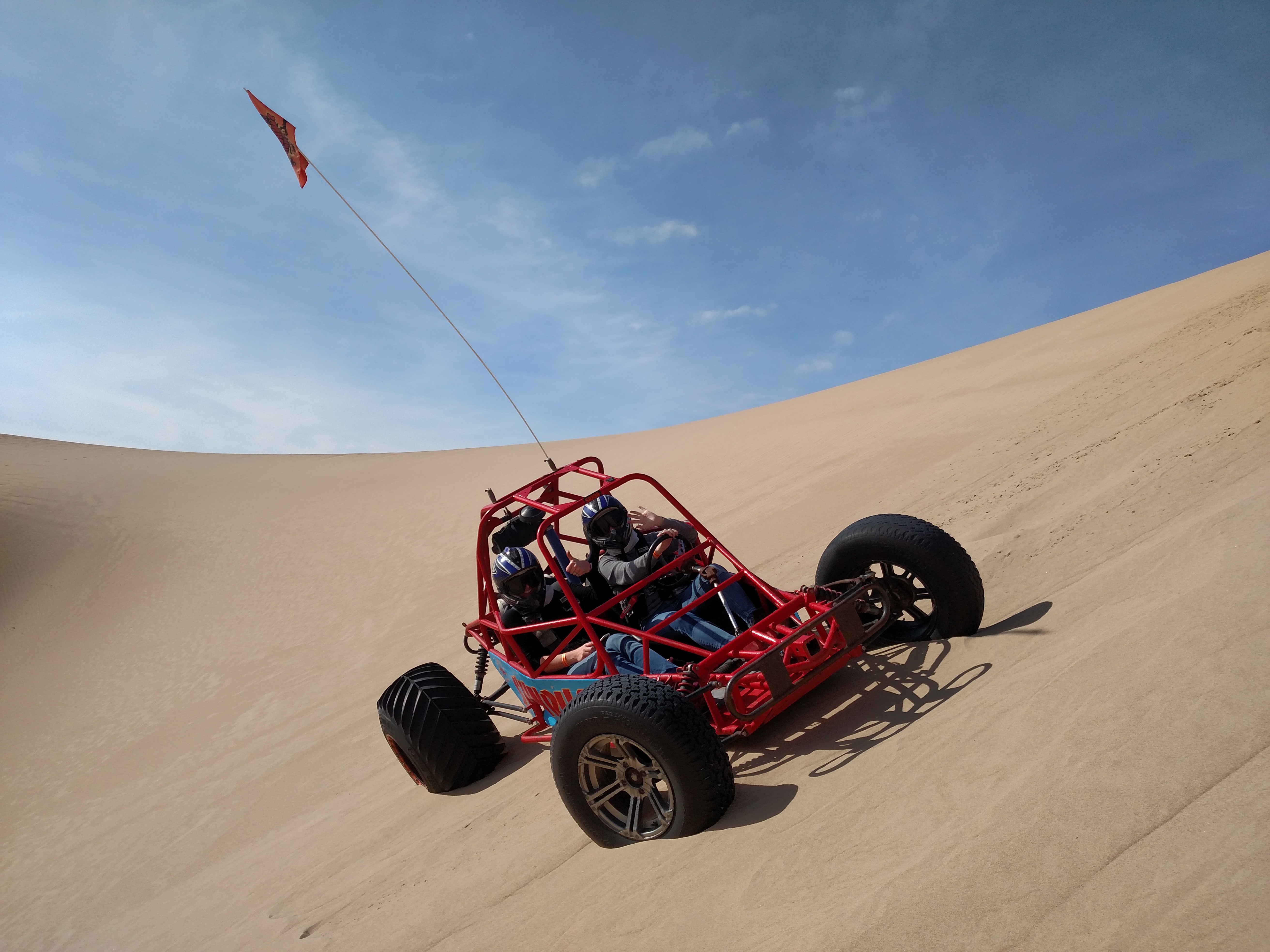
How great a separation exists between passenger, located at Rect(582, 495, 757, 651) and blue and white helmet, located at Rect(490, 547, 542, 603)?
0.45 m

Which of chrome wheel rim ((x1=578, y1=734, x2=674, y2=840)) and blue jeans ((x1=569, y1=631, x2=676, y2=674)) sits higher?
blue jeans ((x1=569, y1=631, x2=676, y2=674))

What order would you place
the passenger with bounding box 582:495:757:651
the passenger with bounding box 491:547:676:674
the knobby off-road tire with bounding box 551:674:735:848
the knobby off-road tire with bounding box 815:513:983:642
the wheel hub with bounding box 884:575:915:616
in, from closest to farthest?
the knobby off-road tire with bounding box 551:674:735:848 → the knobby off-road tire with bounding box 815:513:983:642 → the passenger with bounding box 582:495:757:651 → the wheel hub with bounding box 884:575:915:616 → the passenger with bounding box 491:547:676:674

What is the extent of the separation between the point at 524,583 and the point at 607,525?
0.69 metres

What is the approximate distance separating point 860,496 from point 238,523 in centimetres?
1835

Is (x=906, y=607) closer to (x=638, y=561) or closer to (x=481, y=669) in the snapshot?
(x=638, y=561)

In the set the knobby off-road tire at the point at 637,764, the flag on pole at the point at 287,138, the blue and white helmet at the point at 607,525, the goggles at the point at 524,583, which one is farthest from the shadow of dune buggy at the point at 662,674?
the flag on pole at the point at 287,138

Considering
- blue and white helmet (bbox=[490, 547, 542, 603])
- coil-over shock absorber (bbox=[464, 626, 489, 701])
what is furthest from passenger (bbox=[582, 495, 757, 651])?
coil-over shock absorber (bbox=[464, 626, 489, 701])

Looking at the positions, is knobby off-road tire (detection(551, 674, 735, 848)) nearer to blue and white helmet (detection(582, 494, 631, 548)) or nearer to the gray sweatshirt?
the gray sweatshirt

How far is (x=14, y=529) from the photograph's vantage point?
808 inches

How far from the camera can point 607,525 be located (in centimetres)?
470

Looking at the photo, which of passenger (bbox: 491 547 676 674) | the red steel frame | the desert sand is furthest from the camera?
passenger (bbox: 491 547 676 674)

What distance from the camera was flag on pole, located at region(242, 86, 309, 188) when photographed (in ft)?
21.2

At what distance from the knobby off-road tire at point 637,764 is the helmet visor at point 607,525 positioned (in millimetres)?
1508

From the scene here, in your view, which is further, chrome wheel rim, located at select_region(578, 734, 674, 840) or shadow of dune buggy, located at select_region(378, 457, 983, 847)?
chrome wheel rim, located at select_region(578, 734, 674, 840)
